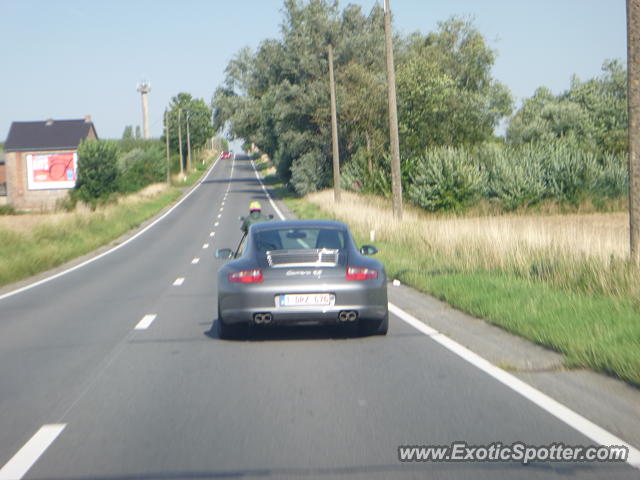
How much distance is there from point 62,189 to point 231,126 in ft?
102

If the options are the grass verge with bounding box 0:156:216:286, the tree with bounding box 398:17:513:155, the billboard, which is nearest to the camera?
the grass verge with bounding box 0:156:216:286

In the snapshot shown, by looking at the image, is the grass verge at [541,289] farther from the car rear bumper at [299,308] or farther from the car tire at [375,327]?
the car rear bumper at [299,308]

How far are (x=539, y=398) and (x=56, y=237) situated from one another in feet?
86.9

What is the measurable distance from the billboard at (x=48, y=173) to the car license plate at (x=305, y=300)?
A: 90.2 m

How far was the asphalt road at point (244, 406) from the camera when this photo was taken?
4.94 metres

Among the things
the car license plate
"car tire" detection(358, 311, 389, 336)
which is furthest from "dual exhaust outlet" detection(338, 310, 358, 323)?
"car tire" detection(358, 311, 389, 336)

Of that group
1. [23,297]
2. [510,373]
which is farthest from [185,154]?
[510,373]

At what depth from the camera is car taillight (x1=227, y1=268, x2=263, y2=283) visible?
30.1ft

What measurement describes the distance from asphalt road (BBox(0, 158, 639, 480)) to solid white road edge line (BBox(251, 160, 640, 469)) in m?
0.09

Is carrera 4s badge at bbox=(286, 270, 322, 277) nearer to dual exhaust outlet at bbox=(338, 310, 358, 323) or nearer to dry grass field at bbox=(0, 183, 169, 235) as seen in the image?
dual exhaust outlet at bbox=(338, 310, 358, 323)

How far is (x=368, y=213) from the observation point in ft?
102

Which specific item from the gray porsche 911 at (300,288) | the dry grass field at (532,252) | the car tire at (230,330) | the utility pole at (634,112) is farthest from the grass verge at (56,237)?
the utility pole at (634,112)

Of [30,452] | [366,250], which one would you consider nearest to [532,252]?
[366,250]

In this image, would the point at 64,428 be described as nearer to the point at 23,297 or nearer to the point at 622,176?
the point at 23,297
